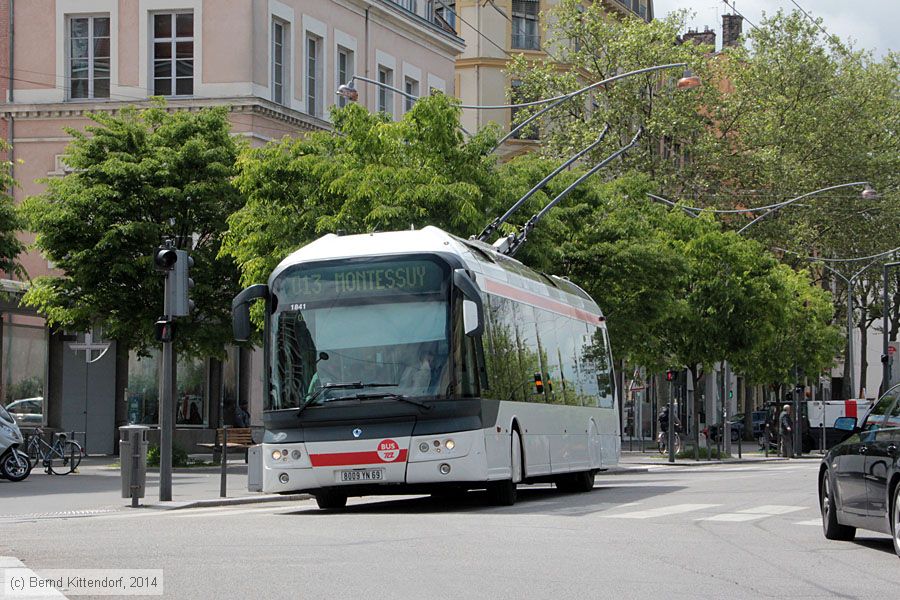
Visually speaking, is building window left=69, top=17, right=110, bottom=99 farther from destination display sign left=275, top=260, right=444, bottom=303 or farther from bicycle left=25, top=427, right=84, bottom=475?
destination display sign left=275, top=260, right=444, bottom=303

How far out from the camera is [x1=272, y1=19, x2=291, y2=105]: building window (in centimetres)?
4716

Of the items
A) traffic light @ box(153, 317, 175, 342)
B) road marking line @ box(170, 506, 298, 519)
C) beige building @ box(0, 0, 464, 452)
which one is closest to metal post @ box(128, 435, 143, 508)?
road marking line @ box(170, 506, 298, 519)

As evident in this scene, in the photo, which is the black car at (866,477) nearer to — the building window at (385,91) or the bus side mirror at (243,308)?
the bus side mirror at (243,308)

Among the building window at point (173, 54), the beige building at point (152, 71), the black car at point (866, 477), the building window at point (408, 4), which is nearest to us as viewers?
the black car at point (866, 477)

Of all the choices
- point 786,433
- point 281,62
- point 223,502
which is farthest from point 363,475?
point 786,433

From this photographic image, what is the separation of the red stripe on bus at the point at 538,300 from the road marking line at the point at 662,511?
341 cm

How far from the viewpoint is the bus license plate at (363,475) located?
19094 millimetres

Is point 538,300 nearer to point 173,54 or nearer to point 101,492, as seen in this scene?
point 101,492

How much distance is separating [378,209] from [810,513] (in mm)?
12033

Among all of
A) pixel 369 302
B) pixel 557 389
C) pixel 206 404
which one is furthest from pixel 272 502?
pixel 206 404

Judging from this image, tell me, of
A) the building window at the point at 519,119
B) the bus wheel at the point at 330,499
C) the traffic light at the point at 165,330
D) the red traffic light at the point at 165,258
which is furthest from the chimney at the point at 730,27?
the bus wheel at the point at 330,499

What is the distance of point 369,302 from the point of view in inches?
766

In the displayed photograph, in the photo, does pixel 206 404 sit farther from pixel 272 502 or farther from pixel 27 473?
pixel 272 502

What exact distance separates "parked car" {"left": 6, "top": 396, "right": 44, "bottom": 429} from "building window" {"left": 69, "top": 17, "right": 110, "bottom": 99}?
984 centimetres
